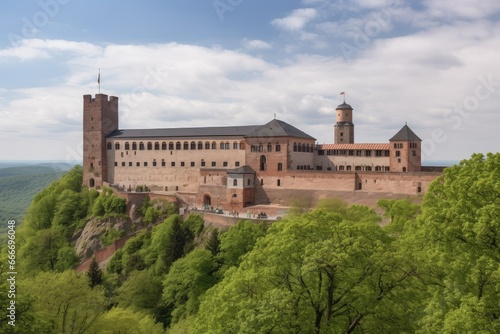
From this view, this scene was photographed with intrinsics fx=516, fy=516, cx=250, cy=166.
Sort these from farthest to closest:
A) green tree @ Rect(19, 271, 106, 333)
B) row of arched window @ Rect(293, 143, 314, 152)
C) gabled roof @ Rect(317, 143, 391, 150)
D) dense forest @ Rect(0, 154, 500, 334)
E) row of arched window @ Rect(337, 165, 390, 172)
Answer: row of arched window @ Rect(293, 143, 314, 152) < gabled roof @ Rect(317, 143, 391, 150) < row of arched window @ Rect(337, 165, 390, 172) < green tree @ Rect(19, 271, 106, 333) < dense forest @ Rect(0, 154, 500, 334)

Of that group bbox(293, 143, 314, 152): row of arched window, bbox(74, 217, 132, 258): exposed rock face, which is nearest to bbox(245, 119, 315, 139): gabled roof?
bbox(293, 143, 314, 152): row of arched window

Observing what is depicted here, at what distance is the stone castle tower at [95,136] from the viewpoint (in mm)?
82188

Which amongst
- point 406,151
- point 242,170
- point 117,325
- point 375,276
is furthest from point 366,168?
point 375,276

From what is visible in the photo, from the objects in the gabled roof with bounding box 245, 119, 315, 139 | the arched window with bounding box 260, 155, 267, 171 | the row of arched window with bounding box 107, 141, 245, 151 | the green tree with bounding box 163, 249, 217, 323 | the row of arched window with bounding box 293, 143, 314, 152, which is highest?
the gabled roof with bounding box 245, 119, 315, 139

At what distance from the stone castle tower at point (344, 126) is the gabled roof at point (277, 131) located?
22.5 ft

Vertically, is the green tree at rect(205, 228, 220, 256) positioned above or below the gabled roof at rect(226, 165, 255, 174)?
below

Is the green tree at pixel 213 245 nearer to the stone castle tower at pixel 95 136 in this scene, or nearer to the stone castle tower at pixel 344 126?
the stone castle tower at pixel 344 126

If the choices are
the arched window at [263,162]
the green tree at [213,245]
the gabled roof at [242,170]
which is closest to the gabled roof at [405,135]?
the arched window at [263,162]

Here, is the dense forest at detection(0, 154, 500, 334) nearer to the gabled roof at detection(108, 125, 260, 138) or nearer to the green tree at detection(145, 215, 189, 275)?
the green tree at detection(145, 215, 189, 275)

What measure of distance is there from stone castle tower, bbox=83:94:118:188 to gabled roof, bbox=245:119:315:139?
27.0 m

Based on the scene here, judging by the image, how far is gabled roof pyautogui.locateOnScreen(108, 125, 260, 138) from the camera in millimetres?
73562

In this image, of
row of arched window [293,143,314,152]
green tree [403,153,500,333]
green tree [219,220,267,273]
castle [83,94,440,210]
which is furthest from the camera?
row of arched window [293,143,314,152]

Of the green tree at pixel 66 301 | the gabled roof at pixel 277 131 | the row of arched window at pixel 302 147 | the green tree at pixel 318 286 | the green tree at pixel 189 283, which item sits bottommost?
the green tree at pixel 189 283

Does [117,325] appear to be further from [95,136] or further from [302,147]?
[95,136]
